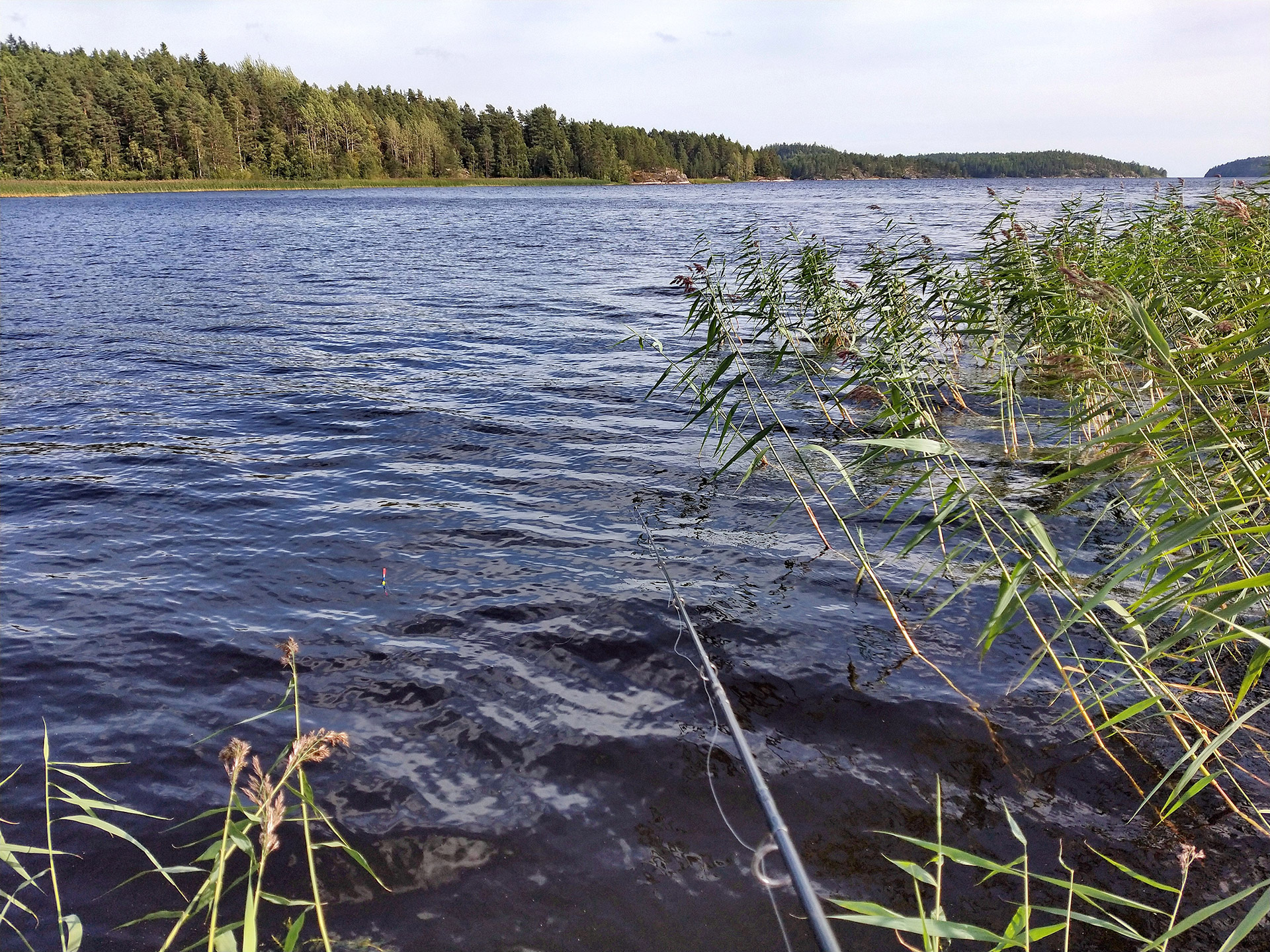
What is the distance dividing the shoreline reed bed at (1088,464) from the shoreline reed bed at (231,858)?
248cm

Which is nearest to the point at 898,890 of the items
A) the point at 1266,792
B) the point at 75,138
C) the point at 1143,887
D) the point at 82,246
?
the point at 1143,887

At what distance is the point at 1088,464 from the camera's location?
2.90 meters

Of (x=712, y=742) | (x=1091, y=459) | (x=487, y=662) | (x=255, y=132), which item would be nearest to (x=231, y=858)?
(x=487, y=662)

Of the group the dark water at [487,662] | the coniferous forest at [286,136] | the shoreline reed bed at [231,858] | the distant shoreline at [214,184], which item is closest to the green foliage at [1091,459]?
the dark water at [487,662]

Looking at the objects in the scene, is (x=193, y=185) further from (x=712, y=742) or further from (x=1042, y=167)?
(x=1042, y=167)

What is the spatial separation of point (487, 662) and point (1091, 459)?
6398mm

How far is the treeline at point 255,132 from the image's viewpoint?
9225cm

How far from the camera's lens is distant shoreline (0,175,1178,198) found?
251ft

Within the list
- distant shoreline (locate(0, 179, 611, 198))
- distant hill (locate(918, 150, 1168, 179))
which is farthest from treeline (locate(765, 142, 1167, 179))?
distant shoreline (locate(0, 179, 611, 198))

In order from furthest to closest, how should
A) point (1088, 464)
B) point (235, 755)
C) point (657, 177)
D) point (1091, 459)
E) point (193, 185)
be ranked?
1. point (657, 177)
2. point (193, 185)
3. point (1091, 459)
4. point (1088, 464)
5. point (235, 755)

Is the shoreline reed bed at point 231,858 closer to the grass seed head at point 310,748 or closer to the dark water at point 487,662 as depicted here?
the grass seed head at point 310,748

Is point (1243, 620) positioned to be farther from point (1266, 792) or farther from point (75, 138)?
point (75, 138)

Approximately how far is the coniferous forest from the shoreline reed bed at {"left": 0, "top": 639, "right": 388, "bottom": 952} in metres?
98.1

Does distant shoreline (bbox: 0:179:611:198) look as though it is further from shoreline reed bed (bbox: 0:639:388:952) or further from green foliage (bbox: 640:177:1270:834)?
shoreline reed bed (bbox: 0:639:388:952)
